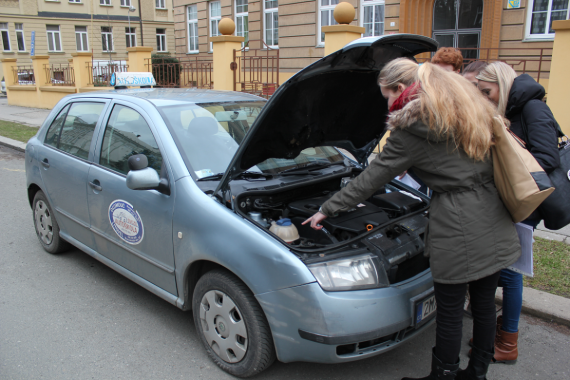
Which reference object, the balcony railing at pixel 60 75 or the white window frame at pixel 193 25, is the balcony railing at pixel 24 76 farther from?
the white window frame at pixel 193 25

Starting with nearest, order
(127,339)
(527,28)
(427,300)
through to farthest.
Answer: (427,300) → (127,339) → (527,28)

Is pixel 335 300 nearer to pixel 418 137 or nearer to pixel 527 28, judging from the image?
pixel 418 137

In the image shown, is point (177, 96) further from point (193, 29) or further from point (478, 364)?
point (193, 29)

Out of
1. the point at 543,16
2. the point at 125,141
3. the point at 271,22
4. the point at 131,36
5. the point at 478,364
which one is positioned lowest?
the point at 478,364

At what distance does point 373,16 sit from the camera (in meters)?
15.1

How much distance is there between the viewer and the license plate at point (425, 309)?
2.43 meters

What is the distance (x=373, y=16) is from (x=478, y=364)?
1443cm

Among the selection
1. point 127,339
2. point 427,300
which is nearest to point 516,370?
point 427,300

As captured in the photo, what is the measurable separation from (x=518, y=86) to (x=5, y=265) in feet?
14.9

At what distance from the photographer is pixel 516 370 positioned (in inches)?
110

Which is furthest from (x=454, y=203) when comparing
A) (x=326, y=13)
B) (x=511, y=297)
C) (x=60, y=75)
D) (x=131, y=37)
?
(x=131, y=37)

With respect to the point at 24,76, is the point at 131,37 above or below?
above

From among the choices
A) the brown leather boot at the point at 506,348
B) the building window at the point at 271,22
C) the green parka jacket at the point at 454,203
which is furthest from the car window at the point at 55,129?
the building window at the point at 271,22

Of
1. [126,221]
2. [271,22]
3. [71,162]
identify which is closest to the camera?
[126,221]
